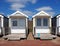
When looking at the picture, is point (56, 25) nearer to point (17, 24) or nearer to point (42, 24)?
point (42, 24)

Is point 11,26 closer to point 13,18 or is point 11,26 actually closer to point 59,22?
point 13,18

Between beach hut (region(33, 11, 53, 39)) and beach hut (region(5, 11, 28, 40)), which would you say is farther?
beach hut (region(5, 11, 28, 40))

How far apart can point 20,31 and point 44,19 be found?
166 inches

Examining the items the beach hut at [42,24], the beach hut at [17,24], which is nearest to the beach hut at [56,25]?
the beach hut at [42,24]

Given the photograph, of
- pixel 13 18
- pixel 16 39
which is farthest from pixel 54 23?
pixel 16 39

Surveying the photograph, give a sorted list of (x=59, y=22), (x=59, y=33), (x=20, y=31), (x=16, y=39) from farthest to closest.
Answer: (x=20, y=31) → (x=59, y=22) → (x=59, y=33) → (x=16, y=39)

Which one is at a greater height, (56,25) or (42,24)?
(42,24)

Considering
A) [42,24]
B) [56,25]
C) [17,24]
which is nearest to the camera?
[56,25]

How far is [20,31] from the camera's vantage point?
23328 mm

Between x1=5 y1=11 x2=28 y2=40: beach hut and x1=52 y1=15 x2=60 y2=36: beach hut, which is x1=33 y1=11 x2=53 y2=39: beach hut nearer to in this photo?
x1=52 y1=15 x2=60 y2=36: beach hut

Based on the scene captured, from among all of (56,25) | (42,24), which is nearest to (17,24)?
(42,24)

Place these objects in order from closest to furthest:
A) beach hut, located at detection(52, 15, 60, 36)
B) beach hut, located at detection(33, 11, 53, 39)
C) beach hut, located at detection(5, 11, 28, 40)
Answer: beach hut, located at detection(52, 15, 60, 36)
beach hut, located at detection(33, 11, 53, 39)
beach hut, located at detection(5, 11, 28, 40)

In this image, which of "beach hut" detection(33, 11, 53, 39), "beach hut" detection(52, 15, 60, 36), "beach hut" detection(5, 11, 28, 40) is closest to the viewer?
"beach hut" detection(52, 15, 60, 36)

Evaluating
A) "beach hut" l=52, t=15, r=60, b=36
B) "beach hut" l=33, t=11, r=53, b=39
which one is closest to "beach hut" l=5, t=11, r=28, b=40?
"beach hut" l=33, t=11, r=53, b=39
